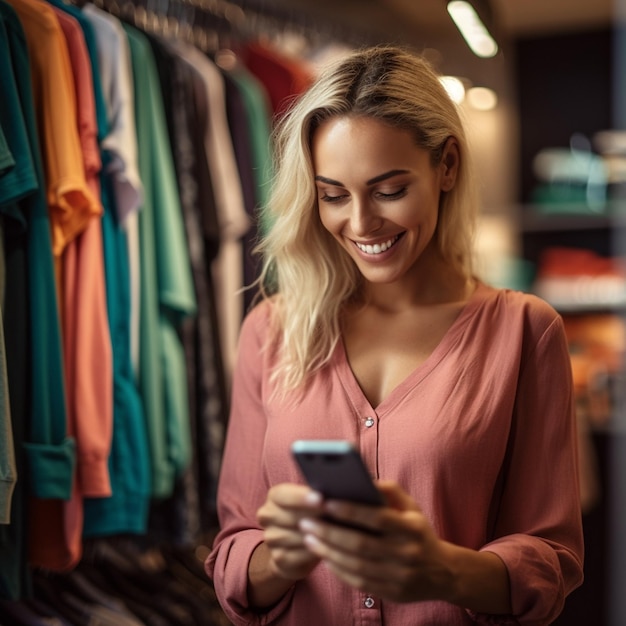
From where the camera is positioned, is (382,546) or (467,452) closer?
(382,546)

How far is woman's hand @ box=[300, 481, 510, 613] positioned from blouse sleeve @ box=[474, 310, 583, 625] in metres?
0.20

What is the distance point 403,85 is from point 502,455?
568mm

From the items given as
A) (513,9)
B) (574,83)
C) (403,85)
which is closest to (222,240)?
(403,85)

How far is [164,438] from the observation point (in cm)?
219

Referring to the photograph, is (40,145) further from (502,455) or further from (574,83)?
(574,83)

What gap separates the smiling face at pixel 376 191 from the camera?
1.38 meters

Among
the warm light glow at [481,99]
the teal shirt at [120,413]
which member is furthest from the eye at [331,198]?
the warm light glow at [481,99]

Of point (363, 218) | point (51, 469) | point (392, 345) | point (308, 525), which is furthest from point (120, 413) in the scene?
point (308, 525)

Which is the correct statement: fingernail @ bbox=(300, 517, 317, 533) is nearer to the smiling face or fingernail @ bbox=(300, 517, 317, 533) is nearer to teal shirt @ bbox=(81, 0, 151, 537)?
the smiling face

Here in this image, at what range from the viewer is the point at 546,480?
4.56 feet

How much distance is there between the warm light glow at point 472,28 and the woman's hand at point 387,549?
4.03 feet

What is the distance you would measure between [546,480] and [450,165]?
51cm

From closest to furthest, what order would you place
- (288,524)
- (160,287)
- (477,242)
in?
(288,524) → (160,287) → (477,242)

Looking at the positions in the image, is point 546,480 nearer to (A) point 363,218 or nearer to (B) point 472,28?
(A) point 363,218
